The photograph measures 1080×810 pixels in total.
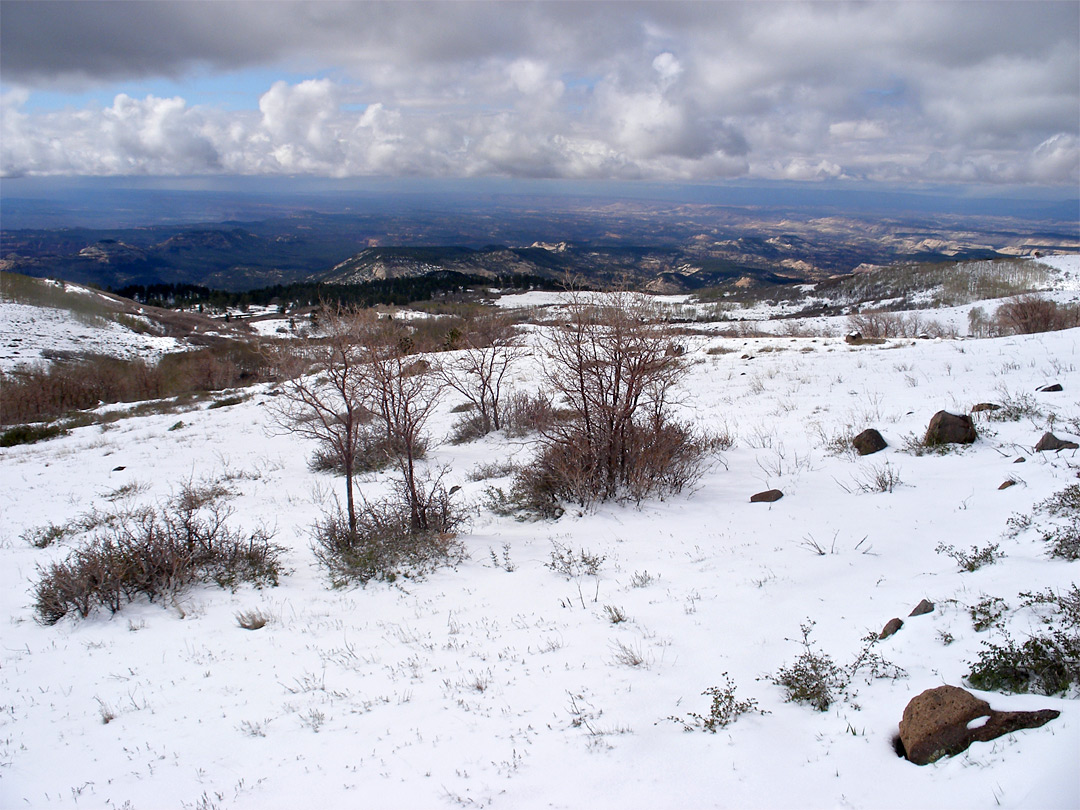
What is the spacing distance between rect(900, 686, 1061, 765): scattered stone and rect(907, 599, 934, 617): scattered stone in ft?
3.51

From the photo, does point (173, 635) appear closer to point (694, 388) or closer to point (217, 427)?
point (694, 388)

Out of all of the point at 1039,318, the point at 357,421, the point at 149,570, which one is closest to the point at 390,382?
the point at 357,421

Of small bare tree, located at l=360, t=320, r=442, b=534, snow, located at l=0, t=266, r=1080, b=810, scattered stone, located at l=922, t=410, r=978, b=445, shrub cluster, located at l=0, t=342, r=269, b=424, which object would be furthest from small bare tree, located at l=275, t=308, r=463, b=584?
shrub cluster, located at l=0, t=342, r=269, b=424

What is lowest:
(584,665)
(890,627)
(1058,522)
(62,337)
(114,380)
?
(114,380)

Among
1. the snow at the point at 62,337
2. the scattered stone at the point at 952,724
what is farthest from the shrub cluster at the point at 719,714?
the snow at the point at 62,337

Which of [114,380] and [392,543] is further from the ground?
[392,543]

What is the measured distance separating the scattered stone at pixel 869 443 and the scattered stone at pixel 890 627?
14.1ft

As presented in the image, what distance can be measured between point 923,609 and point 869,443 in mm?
4268

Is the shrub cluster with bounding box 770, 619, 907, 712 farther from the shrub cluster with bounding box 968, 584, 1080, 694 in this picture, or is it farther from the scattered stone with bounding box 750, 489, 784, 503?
the scattered stone with bounding box 750, 489, 784, 503

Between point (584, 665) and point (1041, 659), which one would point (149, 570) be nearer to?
point (584, 665)

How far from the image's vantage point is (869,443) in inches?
291

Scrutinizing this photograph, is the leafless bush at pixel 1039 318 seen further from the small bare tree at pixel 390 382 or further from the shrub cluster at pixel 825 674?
the small bare tree at pixel 390 382

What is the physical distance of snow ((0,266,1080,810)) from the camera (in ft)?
9.05

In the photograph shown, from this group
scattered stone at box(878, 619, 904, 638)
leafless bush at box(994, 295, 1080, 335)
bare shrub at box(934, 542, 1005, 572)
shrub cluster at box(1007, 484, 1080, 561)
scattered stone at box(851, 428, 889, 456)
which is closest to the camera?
scattered stone at box(878, 619, 904, 638)
